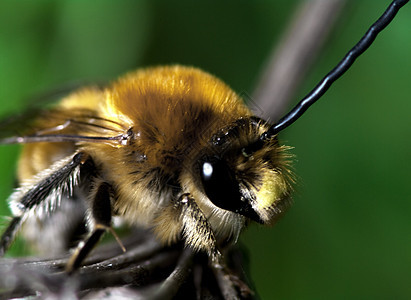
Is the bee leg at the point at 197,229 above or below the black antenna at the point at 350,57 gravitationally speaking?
below

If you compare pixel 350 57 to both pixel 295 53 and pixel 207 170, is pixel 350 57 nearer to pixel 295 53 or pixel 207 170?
pixel 207 170

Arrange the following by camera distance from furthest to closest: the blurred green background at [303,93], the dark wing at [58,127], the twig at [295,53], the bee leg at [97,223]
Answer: the blurred green background at [303,93]
the twig at [295,53]
the dark wing at [58,127]
the bee leg at [97,223]

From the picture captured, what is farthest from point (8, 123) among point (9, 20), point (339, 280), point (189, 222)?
point (339, 280)

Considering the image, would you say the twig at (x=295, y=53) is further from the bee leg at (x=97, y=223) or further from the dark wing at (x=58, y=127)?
the bee leg at (x=97, y=223)

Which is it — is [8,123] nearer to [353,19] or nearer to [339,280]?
[339,280]

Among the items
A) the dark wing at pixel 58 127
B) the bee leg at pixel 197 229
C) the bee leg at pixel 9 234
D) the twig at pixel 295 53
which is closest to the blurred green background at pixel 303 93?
the twig at pixel 295 53

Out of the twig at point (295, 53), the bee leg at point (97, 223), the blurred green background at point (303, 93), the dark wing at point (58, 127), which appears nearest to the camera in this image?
the bee leg at point (97, 223)

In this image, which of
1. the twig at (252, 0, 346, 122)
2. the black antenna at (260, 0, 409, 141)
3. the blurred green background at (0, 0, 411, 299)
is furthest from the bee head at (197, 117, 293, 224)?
the blurred green background at (0, 0, 411, 299)
